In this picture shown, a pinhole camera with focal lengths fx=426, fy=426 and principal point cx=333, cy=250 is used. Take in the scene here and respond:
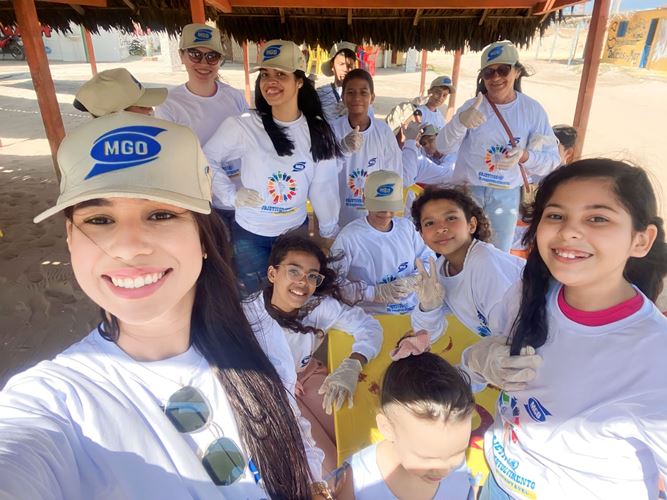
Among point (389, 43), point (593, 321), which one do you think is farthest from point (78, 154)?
point (389, 43)

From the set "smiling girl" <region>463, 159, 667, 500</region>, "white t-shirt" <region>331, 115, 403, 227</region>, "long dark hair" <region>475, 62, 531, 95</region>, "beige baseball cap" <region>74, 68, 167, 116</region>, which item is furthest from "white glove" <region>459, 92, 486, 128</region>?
"beige baseball cap" <region>74, 68, 167, 116</region>

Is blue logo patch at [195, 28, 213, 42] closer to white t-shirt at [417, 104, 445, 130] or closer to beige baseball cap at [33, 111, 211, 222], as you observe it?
beige baseball cap at [33, 111, 211, 222]

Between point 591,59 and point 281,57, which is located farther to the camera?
point 591,59

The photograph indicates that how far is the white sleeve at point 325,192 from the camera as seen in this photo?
260cm

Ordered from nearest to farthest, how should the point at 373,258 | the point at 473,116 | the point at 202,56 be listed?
the point at 373,258
the point at 202,56
the point at 473,116

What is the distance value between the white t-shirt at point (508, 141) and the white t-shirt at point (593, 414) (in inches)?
73.9

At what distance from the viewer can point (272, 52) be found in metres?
2.39

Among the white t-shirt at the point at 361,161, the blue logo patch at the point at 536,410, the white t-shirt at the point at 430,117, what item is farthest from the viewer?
the white t-shirt at the point at 430,117

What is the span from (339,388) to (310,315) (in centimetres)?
46

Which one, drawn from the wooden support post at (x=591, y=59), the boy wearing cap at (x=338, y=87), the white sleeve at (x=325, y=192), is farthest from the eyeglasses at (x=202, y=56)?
the wooden support post at (x=591, y=59)

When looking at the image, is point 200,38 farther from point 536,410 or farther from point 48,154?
point 48,154

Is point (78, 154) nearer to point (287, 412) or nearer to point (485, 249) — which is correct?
point (287, 412)

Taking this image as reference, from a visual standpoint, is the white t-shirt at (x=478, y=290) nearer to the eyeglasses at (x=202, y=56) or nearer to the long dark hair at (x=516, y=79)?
the long dark hair at (x=516, y=79)

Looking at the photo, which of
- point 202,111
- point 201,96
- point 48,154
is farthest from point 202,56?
point 48,154
